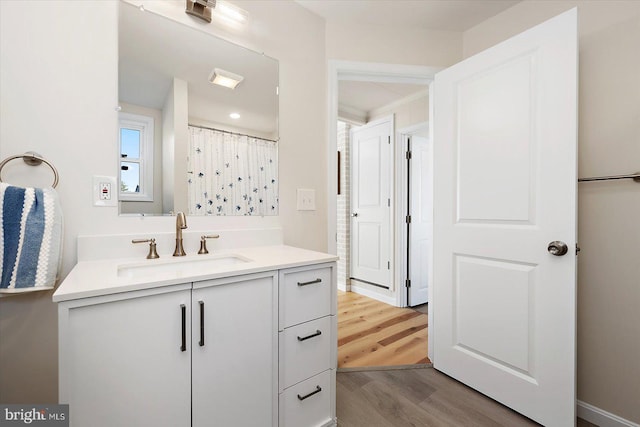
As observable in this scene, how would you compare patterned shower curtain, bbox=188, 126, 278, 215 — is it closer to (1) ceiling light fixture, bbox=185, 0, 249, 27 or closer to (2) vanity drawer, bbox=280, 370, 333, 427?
(1) ceiling light fixture, bbox=185, 0, 249, 27

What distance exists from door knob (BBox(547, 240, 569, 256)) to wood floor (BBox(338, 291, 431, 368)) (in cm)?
118

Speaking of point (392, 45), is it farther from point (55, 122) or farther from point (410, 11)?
point (55, 122)

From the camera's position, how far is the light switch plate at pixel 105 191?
117cm

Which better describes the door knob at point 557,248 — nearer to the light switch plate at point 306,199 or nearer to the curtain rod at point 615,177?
the curtain rod at point 615,177

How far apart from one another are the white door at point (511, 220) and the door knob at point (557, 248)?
0.02 metres

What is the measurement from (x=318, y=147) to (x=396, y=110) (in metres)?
1.75

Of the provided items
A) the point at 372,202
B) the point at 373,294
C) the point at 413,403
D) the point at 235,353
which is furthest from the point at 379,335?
the point at 235,353

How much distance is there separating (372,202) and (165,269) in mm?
2628

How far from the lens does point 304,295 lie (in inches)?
47.5

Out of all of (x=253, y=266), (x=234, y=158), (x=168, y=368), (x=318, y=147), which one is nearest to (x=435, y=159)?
(x=318, y=147)

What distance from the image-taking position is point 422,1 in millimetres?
1777

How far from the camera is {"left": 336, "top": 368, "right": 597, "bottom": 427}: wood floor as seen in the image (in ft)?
4.75

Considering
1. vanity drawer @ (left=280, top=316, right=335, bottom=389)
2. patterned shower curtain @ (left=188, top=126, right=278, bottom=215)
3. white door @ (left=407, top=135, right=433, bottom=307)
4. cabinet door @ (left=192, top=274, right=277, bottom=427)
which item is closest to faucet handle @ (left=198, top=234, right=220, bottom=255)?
patterned shower curtain @ (left=188, top=126, right=278, bottom=215)

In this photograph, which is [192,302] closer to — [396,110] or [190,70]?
[190,70]
